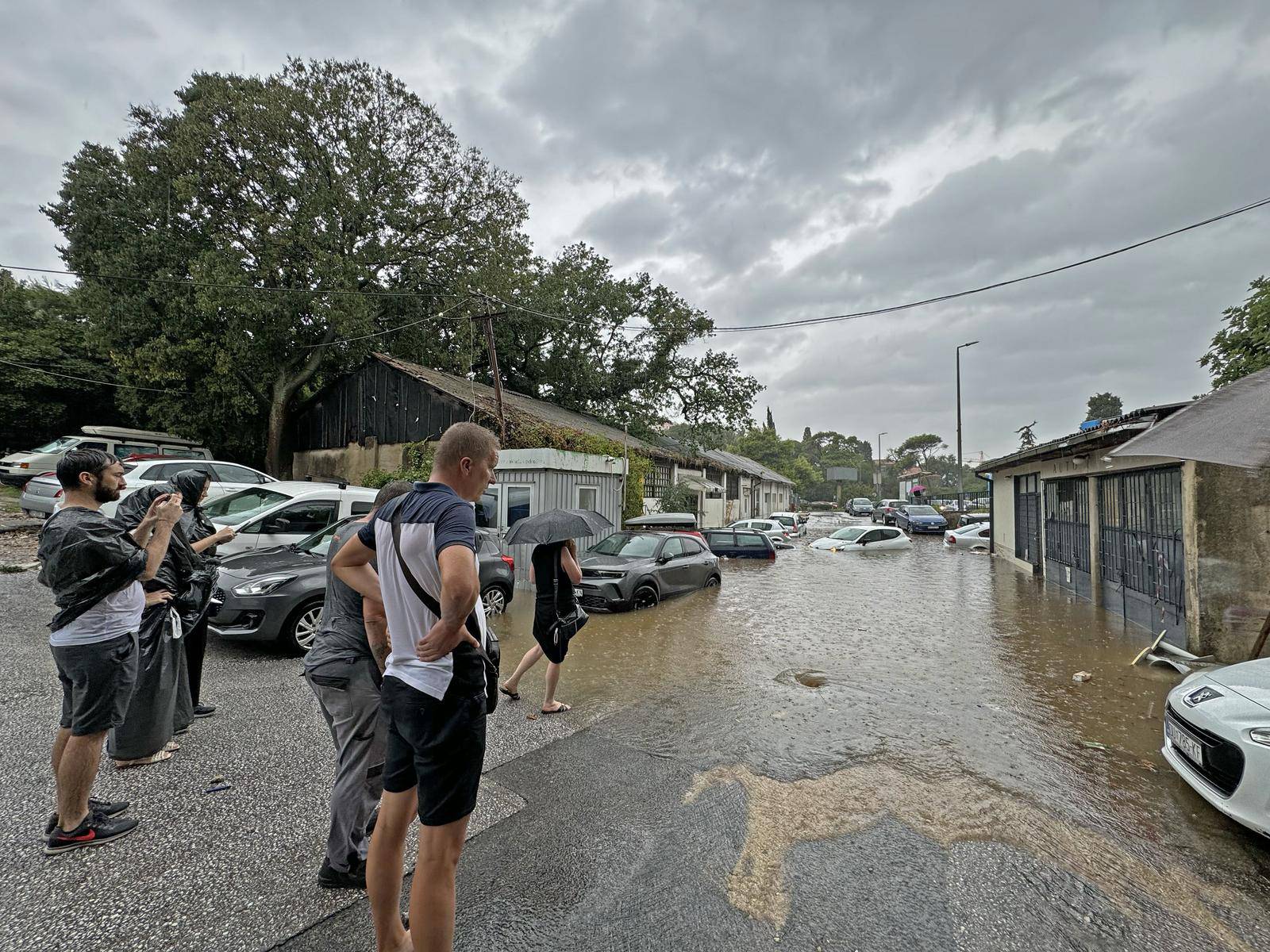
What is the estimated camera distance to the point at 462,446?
2.18 meters

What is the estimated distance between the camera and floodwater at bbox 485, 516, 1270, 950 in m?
3.01

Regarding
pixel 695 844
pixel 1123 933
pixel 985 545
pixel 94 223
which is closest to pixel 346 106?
pixel 94 223

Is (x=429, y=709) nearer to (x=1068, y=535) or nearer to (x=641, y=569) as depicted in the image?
(x=641, y=569)

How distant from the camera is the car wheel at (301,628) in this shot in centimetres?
601

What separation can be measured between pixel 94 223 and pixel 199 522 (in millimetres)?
20637

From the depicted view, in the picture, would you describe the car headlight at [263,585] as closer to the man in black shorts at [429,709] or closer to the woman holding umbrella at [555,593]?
the woman holding umbrella at [555,593]

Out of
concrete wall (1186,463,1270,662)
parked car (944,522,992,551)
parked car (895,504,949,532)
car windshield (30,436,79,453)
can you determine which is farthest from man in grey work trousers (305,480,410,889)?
parked car (895,504,949,532)

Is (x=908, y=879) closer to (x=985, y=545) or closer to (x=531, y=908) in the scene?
(x=531, y=908)

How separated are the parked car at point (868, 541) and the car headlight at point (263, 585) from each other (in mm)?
17702

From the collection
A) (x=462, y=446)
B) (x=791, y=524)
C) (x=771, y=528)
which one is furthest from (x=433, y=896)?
(x=791, y=524)

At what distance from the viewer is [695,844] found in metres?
3.00

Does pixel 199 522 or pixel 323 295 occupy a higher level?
pixel 323 295

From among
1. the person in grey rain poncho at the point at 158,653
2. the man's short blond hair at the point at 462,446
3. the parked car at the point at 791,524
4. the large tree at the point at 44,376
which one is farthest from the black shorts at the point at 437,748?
the parked car at the point at 791,524

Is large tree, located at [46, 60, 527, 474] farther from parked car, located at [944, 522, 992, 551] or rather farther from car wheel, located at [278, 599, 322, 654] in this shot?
parked car, located at [944, 522, 992, 551]
